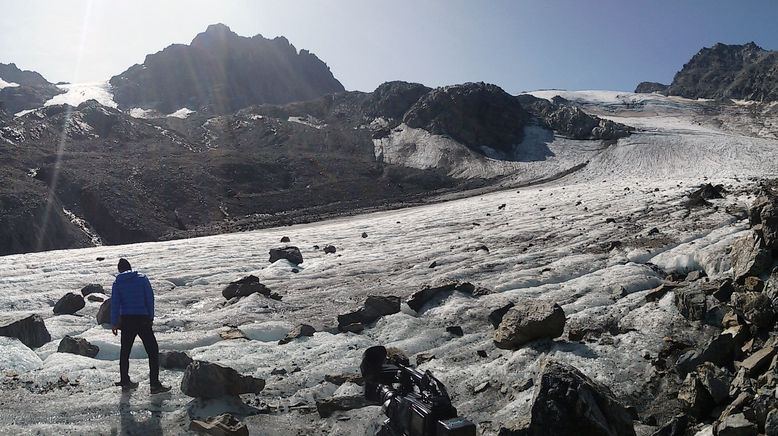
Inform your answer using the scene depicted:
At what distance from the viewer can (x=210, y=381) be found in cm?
840

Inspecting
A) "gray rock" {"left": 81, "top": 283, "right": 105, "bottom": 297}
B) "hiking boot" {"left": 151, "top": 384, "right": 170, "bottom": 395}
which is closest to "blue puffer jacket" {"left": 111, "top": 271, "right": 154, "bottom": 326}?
"hiking boot" {"left": 151, "top": 384, "right": 170, "bottom": 395}

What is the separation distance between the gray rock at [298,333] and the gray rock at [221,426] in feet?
11.9

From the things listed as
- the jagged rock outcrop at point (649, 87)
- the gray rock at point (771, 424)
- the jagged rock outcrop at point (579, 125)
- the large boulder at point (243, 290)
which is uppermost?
the jagged rock outcrop at point (649, 87)

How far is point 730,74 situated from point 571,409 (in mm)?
146239

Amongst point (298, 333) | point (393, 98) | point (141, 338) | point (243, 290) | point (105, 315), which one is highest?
point (393, 98)

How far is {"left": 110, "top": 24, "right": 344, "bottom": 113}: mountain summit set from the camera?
132250 mm

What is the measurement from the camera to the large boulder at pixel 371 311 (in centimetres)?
1229

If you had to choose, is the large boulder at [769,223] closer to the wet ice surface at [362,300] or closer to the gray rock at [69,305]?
the wet ice surface at [362,300]

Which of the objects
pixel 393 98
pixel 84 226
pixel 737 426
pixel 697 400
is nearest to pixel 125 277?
pixel 697 400

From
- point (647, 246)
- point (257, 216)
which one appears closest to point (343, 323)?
point (647, 246)

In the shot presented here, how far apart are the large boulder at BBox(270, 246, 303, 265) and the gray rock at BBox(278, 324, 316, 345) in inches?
312

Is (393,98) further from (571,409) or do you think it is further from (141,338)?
(571,409)

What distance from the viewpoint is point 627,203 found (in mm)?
24406

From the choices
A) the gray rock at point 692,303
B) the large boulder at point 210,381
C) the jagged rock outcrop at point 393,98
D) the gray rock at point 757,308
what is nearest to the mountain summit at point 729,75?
the jagged rock outcrop at point 393,98
